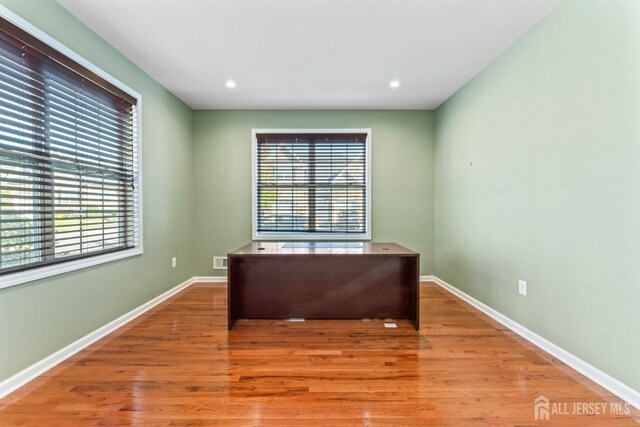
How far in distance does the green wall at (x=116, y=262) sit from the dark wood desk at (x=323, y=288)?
113cm

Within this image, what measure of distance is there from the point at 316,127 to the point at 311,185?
2.82ft

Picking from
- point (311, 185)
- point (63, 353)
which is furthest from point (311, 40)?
point (63, 353)

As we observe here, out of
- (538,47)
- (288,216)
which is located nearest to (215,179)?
(288,216)

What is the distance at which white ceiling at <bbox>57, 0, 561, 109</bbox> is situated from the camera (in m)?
2.12

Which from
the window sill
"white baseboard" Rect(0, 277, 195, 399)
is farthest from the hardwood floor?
the window sill

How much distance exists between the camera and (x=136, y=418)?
1.55 m

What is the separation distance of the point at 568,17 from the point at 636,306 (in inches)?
78.4

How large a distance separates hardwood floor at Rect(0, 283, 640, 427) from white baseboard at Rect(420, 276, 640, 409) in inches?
2.5

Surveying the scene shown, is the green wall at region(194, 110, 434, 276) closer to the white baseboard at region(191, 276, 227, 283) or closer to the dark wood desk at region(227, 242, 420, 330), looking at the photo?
the white baseboard at region(191, 276, 227, 283)

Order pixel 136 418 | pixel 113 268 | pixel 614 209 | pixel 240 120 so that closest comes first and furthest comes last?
pixel 136 418 < pixel 614 209 < pixel 113 268 < pixel 240 120

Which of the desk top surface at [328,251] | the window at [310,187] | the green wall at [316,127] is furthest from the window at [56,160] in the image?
the window at [310,187]

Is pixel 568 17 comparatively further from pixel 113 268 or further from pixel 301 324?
pixel 113 268

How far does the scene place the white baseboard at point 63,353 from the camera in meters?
1.76

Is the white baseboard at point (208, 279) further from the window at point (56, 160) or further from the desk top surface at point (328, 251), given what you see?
the desk top surface at point (328, 251)
